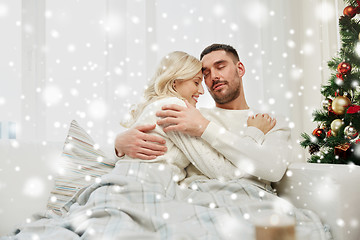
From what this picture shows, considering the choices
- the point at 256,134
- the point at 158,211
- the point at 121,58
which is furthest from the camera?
the point at 121,58

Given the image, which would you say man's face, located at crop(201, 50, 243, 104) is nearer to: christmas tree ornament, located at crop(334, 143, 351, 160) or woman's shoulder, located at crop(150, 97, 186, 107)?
woman's shoulder, located at crop(150, 97, 186, 107)

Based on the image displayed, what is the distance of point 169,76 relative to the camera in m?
1.61

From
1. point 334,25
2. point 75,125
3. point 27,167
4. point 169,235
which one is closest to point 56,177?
point 27,167

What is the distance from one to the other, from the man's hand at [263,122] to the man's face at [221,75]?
0.86 feet

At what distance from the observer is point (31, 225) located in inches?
46.1

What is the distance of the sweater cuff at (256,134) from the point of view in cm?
149

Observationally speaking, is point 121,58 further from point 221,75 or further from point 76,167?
point 76,167

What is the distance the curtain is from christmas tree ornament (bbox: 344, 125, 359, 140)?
1.92 ft

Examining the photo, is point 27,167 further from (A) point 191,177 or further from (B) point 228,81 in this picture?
(B) point 228,81

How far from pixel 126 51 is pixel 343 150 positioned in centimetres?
159

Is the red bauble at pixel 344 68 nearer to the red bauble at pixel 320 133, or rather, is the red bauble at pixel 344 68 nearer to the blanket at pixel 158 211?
the red bauble at pixel 320 133

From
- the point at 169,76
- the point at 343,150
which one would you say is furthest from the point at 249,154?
the point at 343,150

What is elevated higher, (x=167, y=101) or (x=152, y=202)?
(x=167, y=101)

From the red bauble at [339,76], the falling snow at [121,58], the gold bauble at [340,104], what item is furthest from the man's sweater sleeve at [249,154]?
the falling snow at [121,58]
